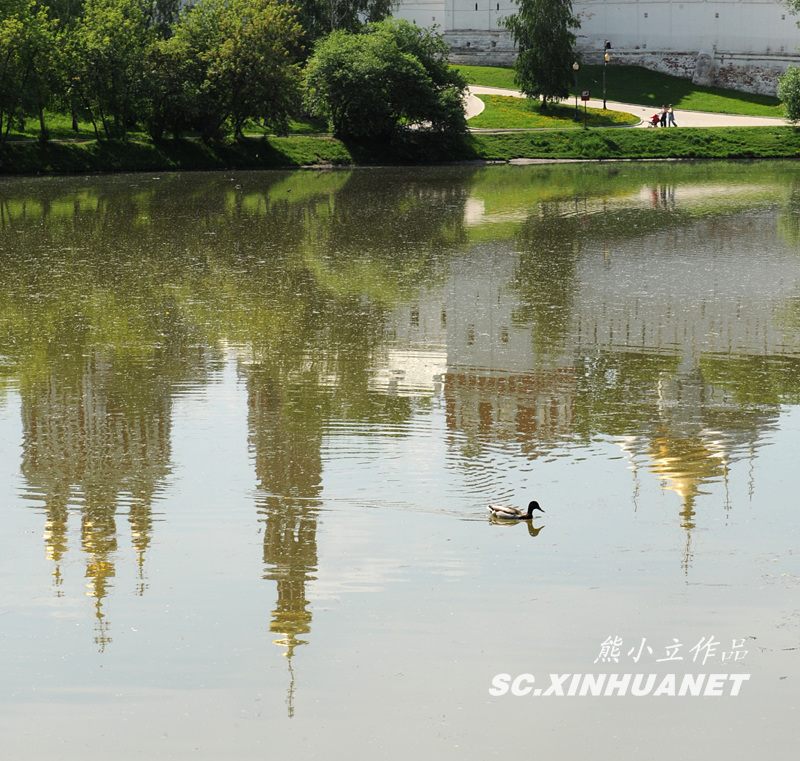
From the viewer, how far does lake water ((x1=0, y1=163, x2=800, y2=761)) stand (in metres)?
10.6

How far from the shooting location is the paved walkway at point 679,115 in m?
71.5

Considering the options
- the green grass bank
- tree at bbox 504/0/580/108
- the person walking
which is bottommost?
the green grass bank

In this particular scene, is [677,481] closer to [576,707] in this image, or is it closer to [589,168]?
[576,707]

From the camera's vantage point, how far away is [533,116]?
72.0 m

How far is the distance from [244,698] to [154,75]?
54.0 meters

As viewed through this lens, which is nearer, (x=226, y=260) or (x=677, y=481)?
(x=677, y=481)

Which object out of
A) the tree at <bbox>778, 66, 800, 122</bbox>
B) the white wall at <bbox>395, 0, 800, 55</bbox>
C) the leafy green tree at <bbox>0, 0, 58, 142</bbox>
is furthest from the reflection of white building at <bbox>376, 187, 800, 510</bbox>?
the white wall at <bbox>395, 0, 800, 55</bbox>

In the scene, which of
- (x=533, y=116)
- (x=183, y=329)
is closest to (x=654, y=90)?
(x=533, y=116)

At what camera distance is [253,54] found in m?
62.9

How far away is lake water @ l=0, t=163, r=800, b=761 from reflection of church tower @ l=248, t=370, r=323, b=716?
5 cm

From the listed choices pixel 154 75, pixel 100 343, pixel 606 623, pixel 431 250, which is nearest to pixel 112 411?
pixel 100 343

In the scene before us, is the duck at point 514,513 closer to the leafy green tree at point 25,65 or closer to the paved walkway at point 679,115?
the leafy green tree at point 25,65

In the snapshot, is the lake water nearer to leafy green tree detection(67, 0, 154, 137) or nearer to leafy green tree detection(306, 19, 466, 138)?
leafy green tree detection(67, 0, 154, 137)

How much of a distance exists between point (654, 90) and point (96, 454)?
69182 millimetres
